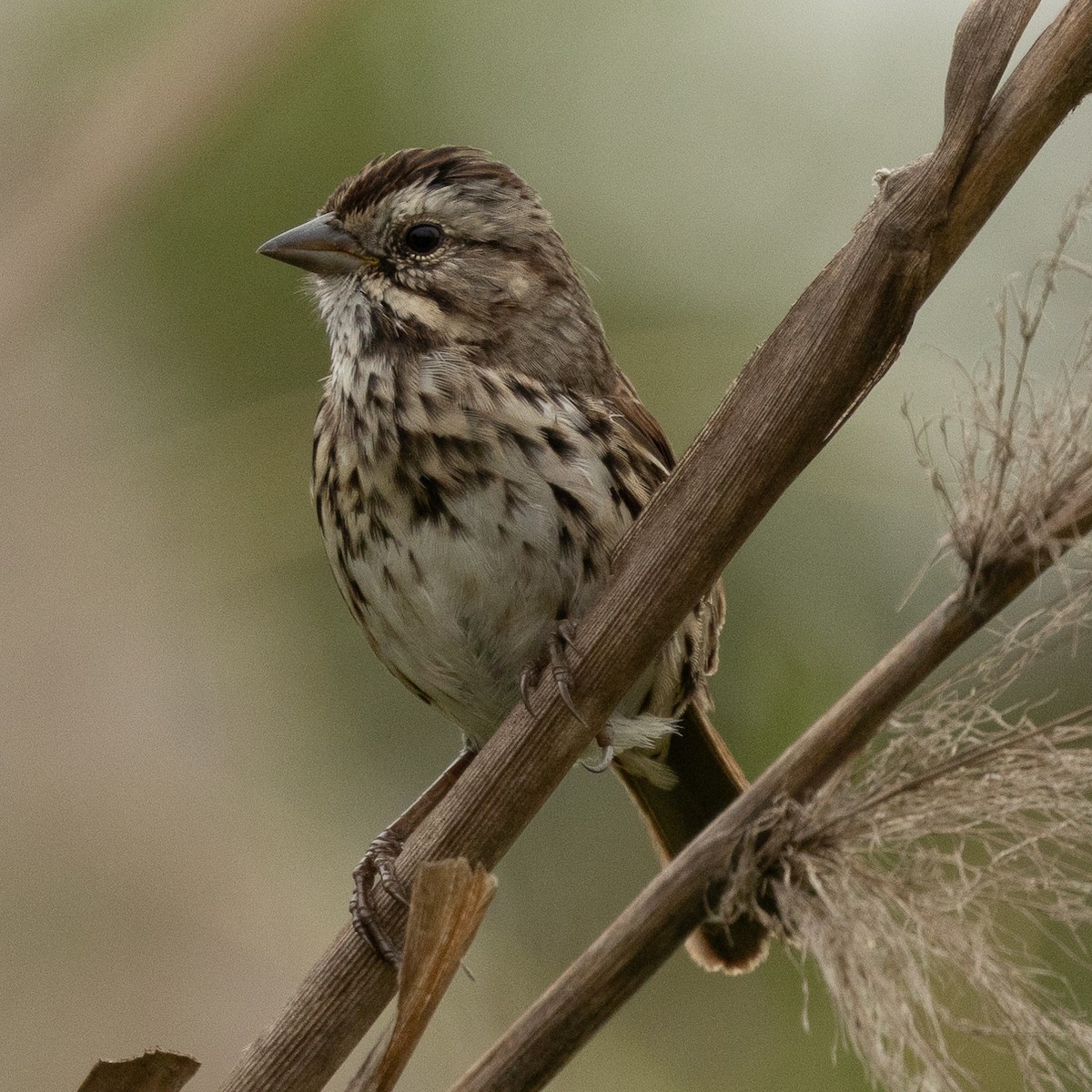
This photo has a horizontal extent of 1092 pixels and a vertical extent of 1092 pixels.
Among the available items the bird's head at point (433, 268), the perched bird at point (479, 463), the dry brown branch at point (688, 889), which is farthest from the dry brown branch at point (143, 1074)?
the bird's head at point (433, 268)

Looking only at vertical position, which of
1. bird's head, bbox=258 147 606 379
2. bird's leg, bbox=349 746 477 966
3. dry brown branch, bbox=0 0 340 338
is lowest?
bird's leg, bbox=349 746 477 966

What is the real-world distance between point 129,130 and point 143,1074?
1927 mm

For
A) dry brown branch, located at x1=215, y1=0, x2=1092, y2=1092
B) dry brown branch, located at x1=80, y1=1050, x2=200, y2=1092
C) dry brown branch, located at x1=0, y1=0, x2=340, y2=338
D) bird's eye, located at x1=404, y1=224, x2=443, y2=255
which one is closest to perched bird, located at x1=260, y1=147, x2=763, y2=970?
bird's eye, located at x1=404, y1=224, x2=443, y2=255

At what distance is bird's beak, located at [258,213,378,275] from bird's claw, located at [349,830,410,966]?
0.98 m

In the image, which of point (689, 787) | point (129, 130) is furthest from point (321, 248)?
point (689, 787)

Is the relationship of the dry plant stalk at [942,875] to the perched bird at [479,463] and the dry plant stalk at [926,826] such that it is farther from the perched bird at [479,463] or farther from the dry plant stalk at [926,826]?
Result: the perched bird at [479,463]

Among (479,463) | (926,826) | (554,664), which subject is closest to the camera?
(926,826)

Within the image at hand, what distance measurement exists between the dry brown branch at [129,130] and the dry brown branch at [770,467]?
4.19 feet

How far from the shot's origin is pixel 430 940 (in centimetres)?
A: 140

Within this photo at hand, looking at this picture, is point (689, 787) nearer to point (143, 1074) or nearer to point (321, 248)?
A: point (321, 248)

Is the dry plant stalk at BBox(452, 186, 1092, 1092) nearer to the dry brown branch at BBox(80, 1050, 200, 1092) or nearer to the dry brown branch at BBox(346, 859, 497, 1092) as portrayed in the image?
the dry brown branch at BBox(346, 859, 497, 1092)

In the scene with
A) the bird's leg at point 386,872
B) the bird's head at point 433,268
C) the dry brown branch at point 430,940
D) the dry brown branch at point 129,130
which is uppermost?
the dry brown branch at point 129,130

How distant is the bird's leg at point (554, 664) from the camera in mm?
1698

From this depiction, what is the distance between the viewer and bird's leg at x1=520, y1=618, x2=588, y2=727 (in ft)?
5.57
